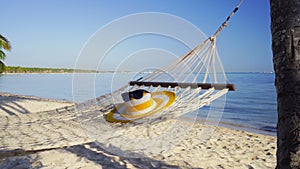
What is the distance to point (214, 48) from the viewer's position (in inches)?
109

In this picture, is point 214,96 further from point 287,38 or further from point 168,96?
point 287,38

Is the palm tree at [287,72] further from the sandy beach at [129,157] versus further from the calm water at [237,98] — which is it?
the calm water at [237,98]

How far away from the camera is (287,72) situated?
690mm

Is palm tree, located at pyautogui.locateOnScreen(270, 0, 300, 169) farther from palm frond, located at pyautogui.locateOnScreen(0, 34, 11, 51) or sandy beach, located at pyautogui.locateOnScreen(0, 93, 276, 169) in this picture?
palm frond, located at pyautogui.locateOnScreen(0, 34, 11, 51)

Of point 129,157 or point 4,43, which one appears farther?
point 4,43

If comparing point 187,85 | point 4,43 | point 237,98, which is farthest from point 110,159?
point 237,98

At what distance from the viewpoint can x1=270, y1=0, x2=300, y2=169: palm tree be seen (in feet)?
2.21

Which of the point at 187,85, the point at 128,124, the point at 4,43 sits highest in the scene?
the point at 4,43

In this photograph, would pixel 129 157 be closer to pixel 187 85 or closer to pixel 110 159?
pixel 110 159

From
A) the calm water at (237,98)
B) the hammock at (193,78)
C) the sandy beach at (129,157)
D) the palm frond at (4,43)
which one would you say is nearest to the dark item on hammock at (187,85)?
the hammock at (193,78)

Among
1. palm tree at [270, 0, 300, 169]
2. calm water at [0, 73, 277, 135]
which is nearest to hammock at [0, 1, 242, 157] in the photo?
calm water at [0, 73, 277, 135]

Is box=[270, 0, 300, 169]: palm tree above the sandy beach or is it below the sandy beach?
above

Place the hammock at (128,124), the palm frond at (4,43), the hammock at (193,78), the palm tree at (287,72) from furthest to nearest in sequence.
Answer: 1. the palm frond at (4,43)
2. the hammock at (193,78)
3. the hammock at (128,124)
4. the palm tree at (287,72)

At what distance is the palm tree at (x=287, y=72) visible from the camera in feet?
2.21
